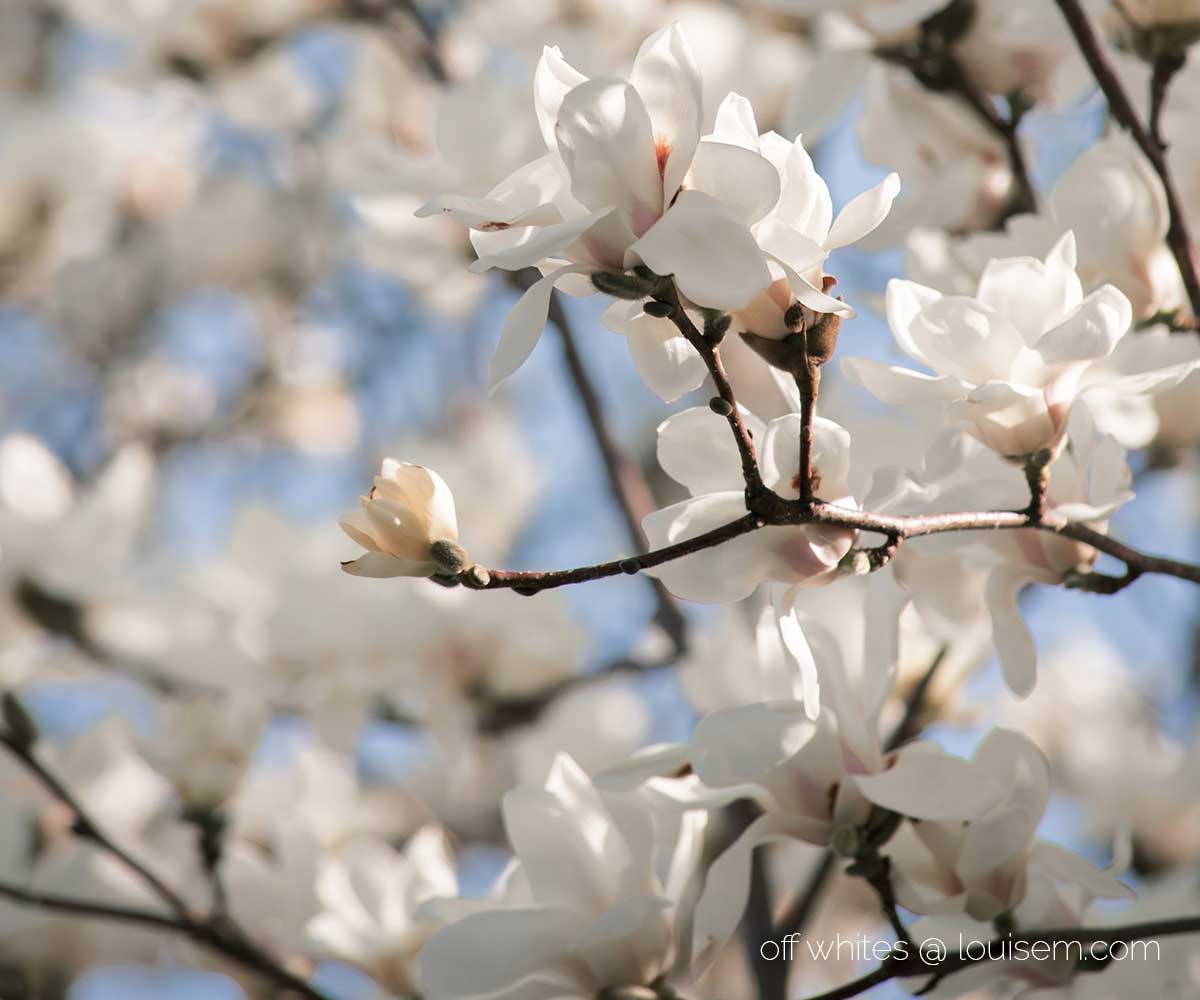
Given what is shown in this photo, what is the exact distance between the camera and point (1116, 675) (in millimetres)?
2578

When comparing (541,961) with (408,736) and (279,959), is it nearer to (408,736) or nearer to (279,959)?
(279,959)

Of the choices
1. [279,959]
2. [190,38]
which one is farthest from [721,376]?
[190,38]

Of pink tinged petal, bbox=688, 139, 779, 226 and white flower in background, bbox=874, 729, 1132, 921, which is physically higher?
pink tinged petal, bbox=688, 139, 779, 226

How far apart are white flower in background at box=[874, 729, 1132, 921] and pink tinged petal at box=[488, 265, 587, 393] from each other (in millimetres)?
261

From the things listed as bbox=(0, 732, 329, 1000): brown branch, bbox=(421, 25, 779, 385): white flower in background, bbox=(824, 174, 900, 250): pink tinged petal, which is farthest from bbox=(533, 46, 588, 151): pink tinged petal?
bbox=(0, 732, 329, 1000): brown branch

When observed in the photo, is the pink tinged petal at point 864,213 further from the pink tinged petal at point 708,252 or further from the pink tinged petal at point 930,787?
the pink tinged petal at point 930,787

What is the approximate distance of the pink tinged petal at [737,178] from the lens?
21.1 inches

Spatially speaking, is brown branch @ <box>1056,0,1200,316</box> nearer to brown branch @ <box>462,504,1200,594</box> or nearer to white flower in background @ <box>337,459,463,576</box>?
brown branch @ <box>462,504,1200,594</box>

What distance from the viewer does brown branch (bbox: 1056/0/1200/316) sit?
2.57 ft

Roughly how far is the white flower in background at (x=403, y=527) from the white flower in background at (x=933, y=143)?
20.7 inches

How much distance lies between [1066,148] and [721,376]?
141 cm

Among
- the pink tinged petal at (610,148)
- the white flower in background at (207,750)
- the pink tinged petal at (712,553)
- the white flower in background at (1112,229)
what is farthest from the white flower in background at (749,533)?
the white flower in background at (207,750)

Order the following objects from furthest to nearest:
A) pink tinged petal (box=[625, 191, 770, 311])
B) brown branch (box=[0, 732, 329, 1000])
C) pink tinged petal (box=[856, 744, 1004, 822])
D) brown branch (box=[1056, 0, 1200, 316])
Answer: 1. brown branch (box=[0, 732, 329, 1000])
2. brown branch (box=[1056, 0, 1200, 316])
3. pink tinged petal (box=[856, 744, 1004, 822])
4. pink tinged petal (box=[625, 191, 770, 311])

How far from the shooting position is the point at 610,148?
21.2 inches
